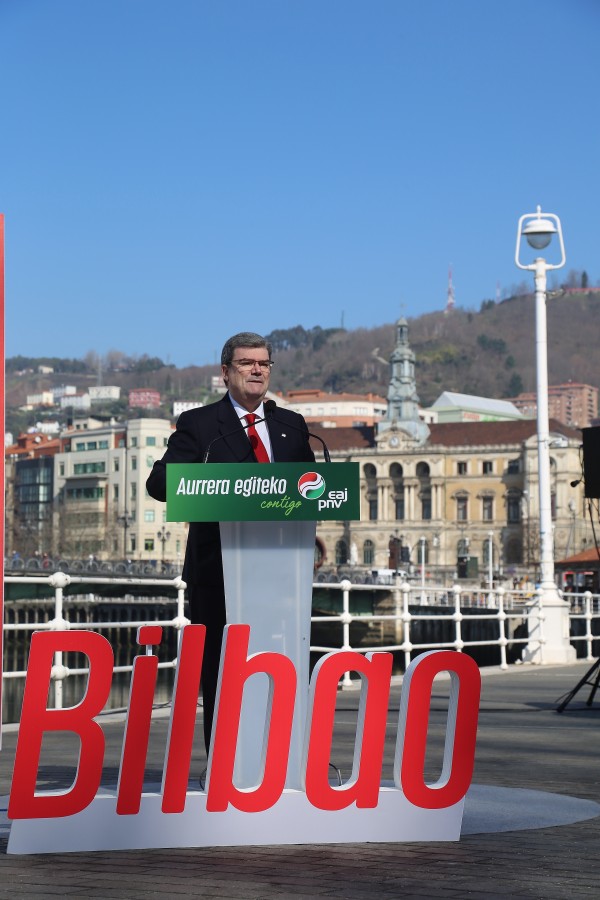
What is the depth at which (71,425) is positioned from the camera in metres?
171

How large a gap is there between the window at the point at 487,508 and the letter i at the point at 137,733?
12640cm

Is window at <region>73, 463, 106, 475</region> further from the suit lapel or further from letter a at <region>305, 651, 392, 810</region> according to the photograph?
letter a at <region>305, 651, 392, 810</region>

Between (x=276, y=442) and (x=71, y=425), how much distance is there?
549 feet

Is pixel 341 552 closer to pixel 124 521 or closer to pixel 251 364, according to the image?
pixel 124 521

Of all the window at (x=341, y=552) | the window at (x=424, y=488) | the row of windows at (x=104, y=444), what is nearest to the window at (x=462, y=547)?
the window at (x=424, y=488)

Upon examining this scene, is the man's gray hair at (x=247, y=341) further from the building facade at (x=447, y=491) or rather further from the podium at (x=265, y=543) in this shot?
the building facade at (x=447, y=491)

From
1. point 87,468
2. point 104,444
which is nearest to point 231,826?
point 104,444

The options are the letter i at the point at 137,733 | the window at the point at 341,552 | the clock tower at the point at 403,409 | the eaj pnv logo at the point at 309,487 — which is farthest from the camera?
the clock tower at the point at 403,409

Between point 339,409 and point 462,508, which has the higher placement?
point 339,409

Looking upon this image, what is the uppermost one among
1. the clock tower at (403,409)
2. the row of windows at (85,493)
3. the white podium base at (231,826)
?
the clock tower at (403,409)

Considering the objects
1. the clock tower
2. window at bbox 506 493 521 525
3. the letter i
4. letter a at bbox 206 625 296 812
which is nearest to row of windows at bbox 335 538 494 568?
window at bbox 506 493 521 525

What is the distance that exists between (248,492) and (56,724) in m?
0.97

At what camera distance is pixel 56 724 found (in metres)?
4.66

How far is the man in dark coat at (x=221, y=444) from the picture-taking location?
5.43 metres
